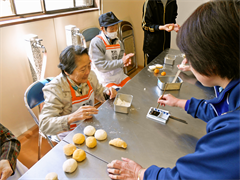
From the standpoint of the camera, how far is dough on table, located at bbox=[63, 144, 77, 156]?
0.85m

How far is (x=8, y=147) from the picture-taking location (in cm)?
107

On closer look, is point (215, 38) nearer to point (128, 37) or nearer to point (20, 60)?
point (20, 60)

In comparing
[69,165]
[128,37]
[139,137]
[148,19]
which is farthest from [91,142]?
[128,37]

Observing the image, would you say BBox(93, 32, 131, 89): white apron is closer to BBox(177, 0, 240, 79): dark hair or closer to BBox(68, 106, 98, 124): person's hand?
BBox(68, 106, 98, 124): person's hand

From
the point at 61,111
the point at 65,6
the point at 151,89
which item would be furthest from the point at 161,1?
the point at 61,111

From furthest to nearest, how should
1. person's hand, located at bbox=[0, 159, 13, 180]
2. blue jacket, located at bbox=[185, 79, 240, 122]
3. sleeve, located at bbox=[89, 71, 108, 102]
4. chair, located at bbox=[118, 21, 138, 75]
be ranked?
chair, located at bbox=[118, 21, 138, 75] < sleeve, located at bbox=[89, 71, 108, 102] < person's hand, located at bbox=[0, 159, 13, 180] < blue jacket, located at bbox=[185, 79, 240, 122]

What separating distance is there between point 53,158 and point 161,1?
2.64 m

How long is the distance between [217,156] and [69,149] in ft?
2.27

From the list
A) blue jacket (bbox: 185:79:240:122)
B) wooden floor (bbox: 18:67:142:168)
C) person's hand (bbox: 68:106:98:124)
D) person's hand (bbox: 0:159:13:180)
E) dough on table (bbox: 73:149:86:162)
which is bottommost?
wooden floor (bbox: 18:67:142:168)

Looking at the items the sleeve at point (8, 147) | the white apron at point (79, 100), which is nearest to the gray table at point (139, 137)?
the white apron at point (79, 100)

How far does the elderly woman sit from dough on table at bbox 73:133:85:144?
0.16m

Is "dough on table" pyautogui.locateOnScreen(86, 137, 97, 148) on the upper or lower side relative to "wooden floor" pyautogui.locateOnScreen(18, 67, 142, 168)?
upper

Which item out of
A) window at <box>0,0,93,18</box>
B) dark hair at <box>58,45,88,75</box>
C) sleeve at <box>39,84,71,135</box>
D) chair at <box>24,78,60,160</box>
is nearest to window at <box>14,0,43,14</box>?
window at <box>0,0,93,18</box>

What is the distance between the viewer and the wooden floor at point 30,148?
1.86 metres
